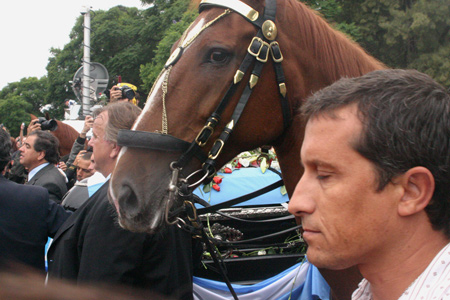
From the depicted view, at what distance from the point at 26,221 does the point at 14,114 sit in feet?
125

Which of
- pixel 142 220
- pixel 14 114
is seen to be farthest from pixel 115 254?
pixel 14 114

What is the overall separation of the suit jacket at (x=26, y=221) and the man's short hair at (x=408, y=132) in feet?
8.26

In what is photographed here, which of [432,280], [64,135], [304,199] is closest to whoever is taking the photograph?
[432,280]

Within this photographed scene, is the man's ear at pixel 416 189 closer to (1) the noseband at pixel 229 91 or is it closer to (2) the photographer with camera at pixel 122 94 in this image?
(1) the noseband at pixel 229 91

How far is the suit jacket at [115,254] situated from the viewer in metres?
2.19

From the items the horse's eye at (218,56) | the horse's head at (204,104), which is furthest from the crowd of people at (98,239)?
the horse's eye at (218,56)

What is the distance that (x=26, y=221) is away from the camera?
2.86 metres

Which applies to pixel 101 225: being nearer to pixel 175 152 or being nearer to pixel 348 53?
pixel 175 152

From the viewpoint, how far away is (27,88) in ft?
154

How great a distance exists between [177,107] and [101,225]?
814 millimetres

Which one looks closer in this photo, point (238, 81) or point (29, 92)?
point (238, 81)

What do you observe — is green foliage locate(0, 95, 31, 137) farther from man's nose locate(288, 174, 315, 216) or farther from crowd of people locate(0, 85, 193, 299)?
man's nose locate(288, 174, 315, 216)

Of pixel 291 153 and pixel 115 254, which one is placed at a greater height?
pixel 291 153

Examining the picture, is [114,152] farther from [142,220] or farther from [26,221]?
[142,220]
